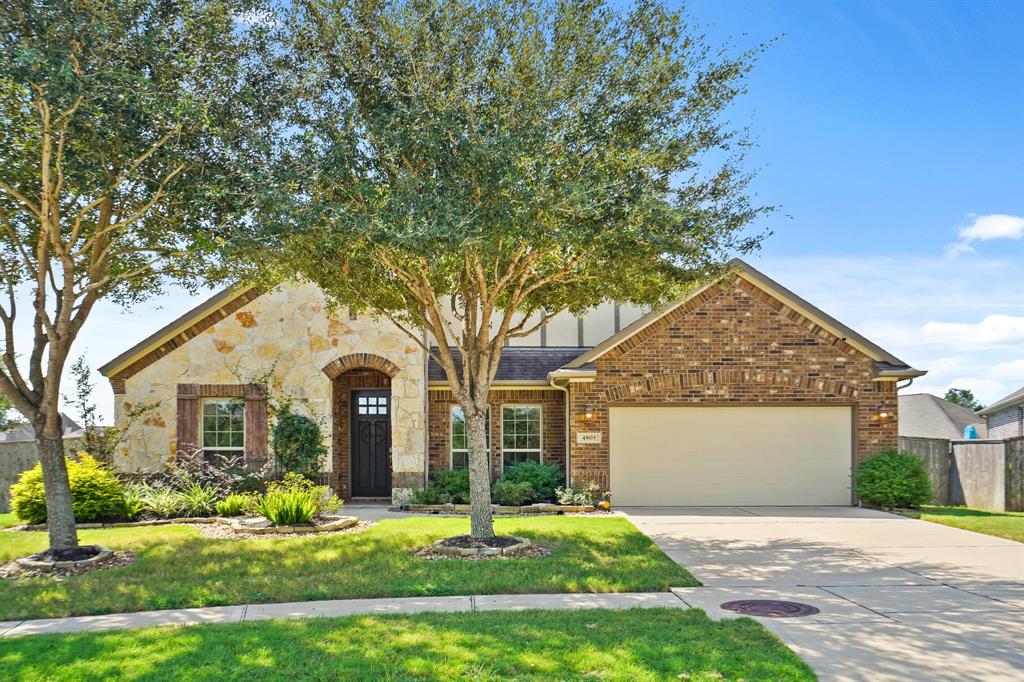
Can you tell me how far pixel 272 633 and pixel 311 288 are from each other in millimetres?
11101

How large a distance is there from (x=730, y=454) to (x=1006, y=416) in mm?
18707

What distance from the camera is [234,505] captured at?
620 inches

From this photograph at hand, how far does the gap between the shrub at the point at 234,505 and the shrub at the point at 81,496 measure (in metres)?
1.68

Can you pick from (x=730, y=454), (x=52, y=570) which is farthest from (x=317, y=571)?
(x=730, y=454)

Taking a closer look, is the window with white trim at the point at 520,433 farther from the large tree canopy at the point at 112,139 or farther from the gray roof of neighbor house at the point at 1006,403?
the gray roof of neighbor house at the point at 1006,403

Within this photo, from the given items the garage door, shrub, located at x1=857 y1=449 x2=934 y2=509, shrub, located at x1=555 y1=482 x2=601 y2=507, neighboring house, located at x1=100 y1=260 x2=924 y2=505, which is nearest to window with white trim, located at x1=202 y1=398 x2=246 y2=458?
neighboring house, located at x1=100 y1=260 x2=924 y2=505

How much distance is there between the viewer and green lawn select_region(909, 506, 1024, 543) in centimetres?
1397

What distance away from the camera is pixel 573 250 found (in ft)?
38.3

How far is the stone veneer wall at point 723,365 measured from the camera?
17.7 m

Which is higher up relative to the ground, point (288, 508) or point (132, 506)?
point (288, 508)

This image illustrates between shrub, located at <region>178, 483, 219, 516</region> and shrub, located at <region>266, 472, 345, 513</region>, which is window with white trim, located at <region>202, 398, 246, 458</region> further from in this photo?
shrub, located at <region>266, 472, 345, 513</region>

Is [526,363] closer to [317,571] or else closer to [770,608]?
[317,571]

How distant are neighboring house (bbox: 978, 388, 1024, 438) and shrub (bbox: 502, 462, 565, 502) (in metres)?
19.6

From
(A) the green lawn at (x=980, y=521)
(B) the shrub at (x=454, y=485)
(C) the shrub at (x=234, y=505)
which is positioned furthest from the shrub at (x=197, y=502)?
(A) the green lawn at (x=980, y=521)
